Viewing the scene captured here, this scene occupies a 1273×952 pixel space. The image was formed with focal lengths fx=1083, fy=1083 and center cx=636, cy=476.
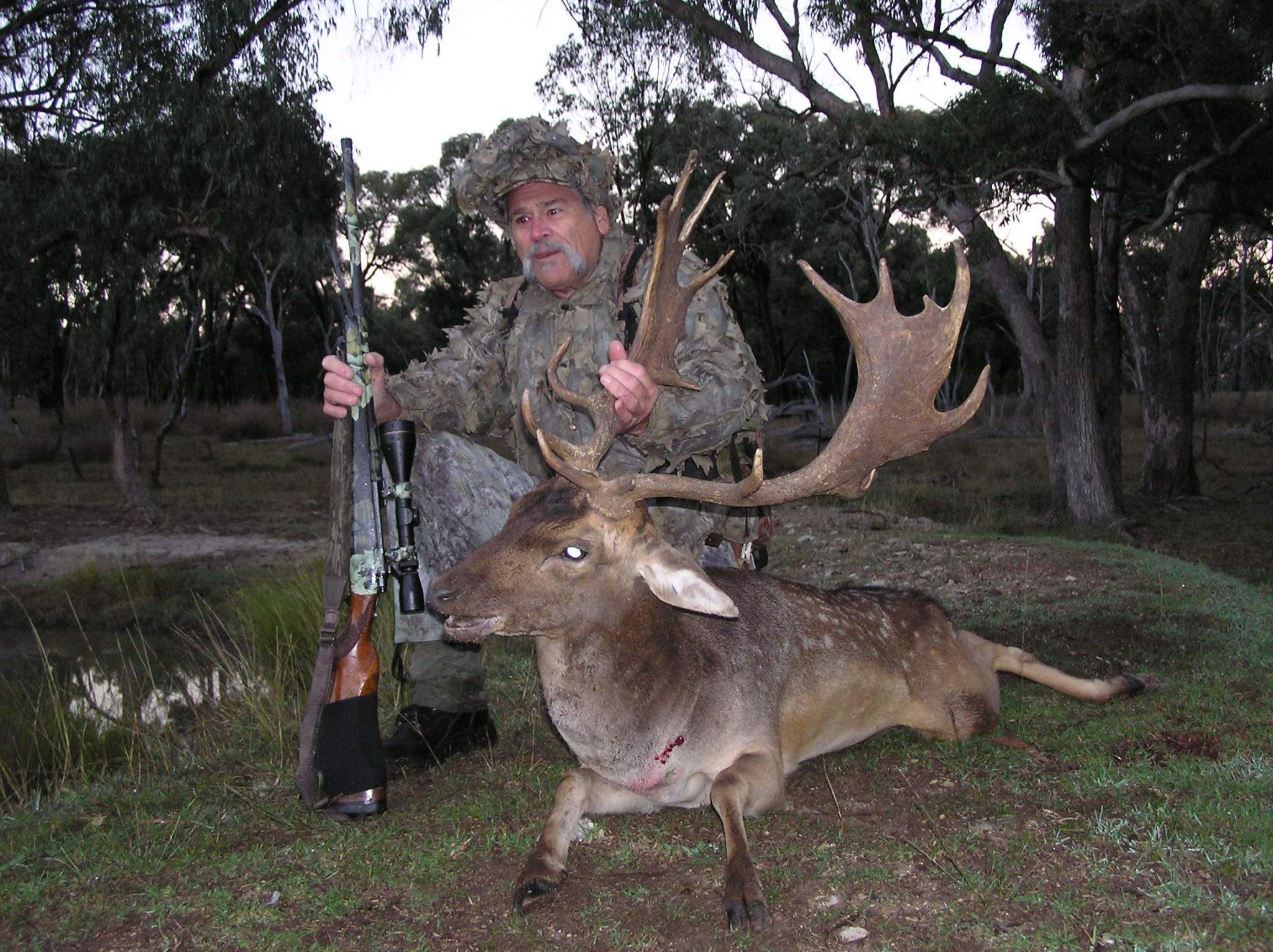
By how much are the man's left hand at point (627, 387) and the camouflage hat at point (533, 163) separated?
59.0 inches

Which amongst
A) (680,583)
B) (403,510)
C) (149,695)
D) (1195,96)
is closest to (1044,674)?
(680,583)

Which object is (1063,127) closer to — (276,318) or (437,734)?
Answer: (437,734)

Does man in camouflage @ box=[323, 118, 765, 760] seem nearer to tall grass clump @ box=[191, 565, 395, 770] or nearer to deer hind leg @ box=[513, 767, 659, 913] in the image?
tall grass clump @ box=[191, 565, 395, 770]

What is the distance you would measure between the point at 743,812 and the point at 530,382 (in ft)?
8.27

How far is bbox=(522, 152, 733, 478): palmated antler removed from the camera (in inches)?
156

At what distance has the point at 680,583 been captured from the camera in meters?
3.93

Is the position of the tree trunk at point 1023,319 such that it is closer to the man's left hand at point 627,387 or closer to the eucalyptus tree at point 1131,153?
the eucalyptus tree at point 1131,153

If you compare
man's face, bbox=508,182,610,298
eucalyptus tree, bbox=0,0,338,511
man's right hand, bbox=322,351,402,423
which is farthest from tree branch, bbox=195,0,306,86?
man's right hand, bbox=322,351,402,423

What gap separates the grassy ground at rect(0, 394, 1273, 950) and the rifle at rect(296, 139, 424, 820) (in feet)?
0.56

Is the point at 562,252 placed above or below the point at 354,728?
above

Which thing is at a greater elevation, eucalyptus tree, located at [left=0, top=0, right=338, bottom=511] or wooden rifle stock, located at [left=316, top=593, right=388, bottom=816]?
eucalyptus tree, located at [left=0, top=0, right=338, bottom=511]

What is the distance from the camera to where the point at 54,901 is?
139 inches

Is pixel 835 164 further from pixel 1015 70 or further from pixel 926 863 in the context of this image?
pixel 926 863

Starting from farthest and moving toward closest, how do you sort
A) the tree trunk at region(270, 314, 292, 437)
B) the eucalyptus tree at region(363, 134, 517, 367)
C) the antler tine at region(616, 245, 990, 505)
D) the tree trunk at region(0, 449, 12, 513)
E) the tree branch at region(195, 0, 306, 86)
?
the eucalyptus tree at region(363, 134, 517, 367) < the tree trunk at region(270, 314, 292, 437) < the tree branch at region(195, 0, 306, 86) < the tree trunk at region(0, 449, 12, 513) < the antler tine at region(616, 245, 990, 505)
